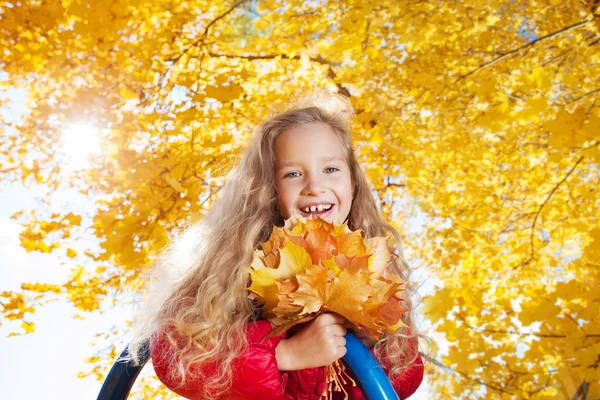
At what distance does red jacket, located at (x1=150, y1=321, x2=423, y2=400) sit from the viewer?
1049 mm

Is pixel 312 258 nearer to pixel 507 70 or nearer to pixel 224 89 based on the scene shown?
pixel 224 89

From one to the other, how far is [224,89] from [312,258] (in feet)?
6.19

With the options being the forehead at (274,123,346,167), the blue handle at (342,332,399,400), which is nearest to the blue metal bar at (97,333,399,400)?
the blue handle at (342,332,399,400)

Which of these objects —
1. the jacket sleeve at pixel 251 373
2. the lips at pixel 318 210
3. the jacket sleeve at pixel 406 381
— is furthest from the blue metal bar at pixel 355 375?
the lips at pixel 318 210

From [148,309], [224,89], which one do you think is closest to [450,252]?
[224,89]

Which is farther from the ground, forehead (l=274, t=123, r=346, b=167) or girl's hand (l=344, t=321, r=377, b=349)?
forehead (l=274, t=123, r=346, b=167)

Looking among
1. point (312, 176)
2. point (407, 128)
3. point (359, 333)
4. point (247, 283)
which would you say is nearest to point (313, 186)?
point (312, 176)

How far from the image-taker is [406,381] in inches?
50.8

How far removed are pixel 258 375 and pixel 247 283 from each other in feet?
0.84

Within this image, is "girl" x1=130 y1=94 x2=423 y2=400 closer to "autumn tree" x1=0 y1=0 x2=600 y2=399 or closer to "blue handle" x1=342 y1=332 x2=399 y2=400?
"blue handle" x1=342 y1=332 x2=399 y2=400

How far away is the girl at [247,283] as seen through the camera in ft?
3.46

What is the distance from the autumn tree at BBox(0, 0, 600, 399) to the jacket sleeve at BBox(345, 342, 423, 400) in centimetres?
113

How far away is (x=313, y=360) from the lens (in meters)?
0.99

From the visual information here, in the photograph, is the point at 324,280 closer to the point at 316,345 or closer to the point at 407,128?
the point at 316,345
